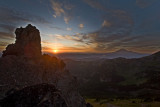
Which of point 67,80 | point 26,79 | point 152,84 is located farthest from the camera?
point 152,84

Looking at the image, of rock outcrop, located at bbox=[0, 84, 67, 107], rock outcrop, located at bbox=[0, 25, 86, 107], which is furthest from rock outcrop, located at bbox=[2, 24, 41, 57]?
rock outcrop, located at bbox=[0, 84, 67, 107]

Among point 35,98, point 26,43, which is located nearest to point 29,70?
point 26,43

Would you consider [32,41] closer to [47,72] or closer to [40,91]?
[47,72]

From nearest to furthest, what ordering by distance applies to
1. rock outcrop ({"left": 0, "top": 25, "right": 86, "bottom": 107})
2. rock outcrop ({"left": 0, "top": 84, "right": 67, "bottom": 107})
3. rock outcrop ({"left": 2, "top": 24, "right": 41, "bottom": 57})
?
rock outcrop ({"left": 0, "top": 84, "right": 67, "bottom": 107})
rock outcrop ({"left": 0, "top": 25, "right": 86, "bottom": 107})
rock outcrop ({"left": 2, "top": 24, "right": 41, "bottom": 57})

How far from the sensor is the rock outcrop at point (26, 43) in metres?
36.8

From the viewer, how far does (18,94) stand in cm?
1020

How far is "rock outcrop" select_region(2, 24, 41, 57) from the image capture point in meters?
36.8

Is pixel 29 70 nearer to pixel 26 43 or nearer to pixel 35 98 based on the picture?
pixel 26 43

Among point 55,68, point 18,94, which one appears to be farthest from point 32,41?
point 18,94

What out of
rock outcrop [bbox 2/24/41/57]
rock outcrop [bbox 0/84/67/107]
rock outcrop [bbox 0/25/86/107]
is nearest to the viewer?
rock outcrop [bbox 0/84/67/107]

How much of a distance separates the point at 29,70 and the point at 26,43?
1536cm

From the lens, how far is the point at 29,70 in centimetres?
2822

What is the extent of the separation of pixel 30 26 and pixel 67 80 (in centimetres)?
2707

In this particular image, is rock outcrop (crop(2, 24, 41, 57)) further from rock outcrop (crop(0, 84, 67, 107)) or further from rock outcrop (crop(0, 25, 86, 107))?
rock outcrop (crop(0, 84, 67, 107))
